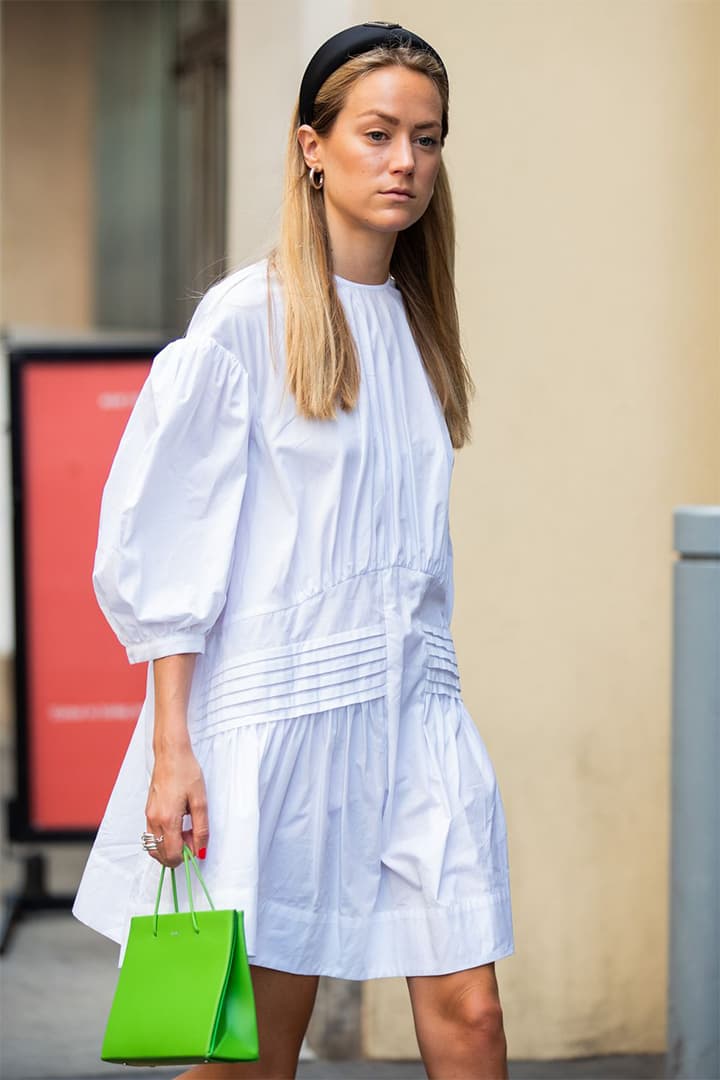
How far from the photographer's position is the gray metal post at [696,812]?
344cm

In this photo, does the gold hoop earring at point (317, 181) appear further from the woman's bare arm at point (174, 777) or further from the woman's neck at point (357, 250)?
the woman's bare arm at point (174, 777)

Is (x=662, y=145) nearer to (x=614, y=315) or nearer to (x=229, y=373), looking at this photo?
(x=614, y=315)

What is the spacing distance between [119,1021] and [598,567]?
82.5 inches

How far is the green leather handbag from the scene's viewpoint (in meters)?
2.25

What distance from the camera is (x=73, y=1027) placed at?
4.50 metres

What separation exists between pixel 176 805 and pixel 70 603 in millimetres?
3280

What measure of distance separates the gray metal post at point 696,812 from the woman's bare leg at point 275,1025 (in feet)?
3.66

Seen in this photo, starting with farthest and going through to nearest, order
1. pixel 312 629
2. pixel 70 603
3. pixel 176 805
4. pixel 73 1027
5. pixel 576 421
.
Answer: pixel 70 603 < pixel 73 1027 < pixel 576 421 < pixel 312 629 < pixel 176 805

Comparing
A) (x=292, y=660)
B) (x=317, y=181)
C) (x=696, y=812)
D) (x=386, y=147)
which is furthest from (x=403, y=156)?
(x=696, y=812)

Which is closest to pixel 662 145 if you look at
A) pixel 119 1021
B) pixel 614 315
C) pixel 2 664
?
pixel 614 315

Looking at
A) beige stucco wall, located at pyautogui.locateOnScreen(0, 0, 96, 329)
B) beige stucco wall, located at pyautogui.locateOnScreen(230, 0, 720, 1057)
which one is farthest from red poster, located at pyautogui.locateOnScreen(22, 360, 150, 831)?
beige stucco wall, located at pyautogui.locateOnScreen(0, 0, 96, 329)

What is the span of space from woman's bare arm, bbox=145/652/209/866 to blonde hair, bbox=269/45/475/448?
16.2 inches

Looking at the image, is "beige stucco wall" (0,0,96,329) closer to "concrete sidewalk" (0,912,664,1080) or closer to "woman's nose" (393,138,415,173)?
"concrete sidewalk" (0,912,664,1080)

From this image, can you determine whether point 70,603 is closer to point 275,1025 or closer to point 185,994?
point 275,1025
